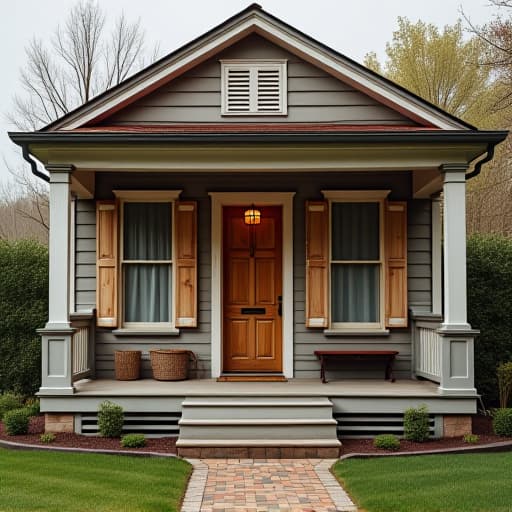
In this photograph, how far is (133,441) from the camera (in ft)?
25.7

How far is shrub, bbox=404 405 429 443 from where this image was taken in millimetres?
8109

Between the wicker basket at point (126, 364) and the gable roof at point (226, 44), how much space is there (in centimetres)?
301

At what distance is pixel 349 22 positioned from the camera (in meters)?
38.3

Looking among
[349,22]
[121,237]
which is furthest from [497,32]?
[349,22]

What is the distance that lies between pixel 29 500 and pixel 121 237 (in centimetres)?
469

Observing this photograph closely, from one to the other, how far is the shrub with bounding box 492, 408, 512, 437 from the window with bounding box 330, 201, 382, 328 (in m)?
2.12

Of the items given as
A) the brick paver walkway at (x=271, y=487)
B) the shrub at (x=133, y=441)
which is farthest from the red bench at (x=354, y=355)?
the shrub at (x=133, y=441)

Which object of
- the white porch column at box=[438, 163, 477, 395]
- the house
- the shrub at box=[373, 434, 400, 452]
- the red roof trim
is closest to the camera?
the shrub at box=[373, 434, 400, 452]

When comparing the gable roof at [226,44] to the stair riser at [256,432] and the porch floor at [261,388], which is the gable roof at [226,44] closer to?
the porch floor at [261,388]

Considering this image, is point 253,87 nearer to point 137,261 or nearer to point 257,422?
point 137,261

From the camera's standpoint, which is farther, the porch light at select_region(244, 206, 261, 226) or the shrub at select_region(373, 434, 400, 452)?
the porch light at select_region(244, 206, 261, 226)

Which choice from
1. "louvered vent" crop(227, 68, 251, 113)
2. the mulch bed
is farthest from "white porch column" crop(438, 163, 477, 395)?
"louvered vent" crop(227, 68, 251, 113)

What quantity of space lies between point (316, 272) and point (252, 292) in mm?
945

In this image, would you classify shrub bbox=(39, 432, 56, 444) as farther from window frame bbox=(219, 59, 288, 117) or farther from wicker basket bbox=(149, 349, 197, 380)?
window frame bbox=(219, 59, 288, 117)
